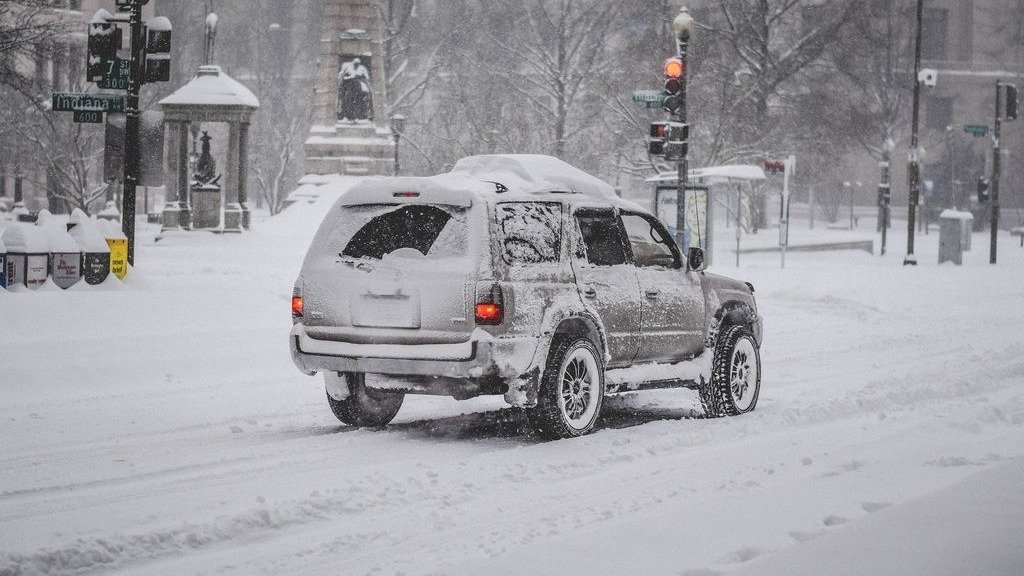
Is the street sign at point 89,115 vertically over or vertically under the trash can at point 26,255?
over

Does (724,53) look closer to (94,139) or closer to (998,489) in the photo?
(94,139)

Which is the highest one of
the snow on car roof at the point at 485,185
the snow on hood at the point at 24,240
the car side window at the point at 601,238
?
the snow on car roof at the point at 485,185

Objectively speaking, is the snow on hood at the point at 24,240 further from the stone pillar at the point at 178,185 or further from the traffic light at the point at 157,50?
the stone pillar at the point at 178,185

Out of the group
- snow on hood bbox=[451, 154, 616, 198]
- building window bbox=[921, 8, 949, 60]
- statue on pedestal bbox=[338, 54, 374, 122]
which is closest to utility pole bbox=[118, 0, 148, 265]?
snow on hood bbox=[451, 154, 616, 198]

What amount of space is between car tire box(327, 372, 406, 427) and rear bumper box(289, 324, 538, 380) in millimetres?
554

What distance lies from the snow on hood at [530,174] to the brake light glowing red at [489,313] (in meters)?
1.18

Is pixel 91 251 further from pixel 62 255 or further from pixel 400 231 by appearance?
pixel 400 231

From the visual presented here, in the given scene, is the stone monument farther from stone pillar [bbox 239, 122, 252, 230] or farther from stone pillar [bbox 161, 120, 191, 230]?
stone pillar [bbox 161, 120, 191, 230]

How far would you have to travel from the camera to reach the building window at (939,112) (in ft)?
286

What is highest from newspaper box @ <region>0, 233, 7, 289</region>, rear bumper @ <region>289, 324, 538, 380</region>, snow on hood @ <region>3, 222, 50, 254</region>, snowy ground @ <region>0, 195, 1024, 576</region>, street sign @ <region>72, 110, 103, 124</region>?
street sign @ <region>72, 110, 103, 124</region>

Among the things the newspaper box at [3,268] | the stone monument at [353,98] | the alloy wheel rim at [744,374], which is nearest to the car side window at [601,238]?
the alloy wheel rim at [744,374]

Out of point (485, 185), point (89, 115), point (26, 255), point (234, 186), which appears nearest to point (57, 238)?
point (26, 255)

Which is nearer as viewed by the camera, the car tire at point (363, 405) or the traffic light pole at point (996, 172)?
the car tire at point (363, 405)

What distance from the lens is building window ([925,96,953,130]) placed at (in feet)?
286
